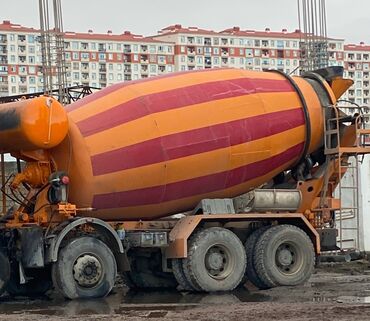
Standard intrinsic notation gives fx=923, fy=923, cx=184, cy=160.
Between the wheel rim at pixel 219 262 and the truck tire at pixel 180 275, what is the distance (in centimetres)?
36

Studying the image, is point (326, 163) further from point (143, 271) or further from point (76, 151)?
point (76, 151)

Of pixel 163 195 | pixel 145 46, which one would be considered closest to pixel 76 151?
pixel 163 195

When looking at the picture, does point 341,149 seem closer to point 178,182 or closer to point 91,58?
point 178,182

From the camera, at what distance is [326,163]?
15.5 metres

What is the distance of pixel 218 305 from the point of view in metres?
11.9

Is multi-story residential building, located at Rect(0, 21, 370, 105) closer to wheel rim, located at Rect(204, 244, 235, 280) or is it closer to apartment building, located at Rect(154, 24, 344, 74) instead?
apartment building, located at Rect(154, 24, 344, 74)

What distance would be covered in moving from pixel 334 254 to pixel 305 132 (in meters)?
2.25

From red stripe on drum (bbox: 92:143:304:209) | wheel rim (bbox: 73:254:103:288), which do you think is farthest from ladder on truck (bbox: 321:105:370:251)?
wheel rim (bbox: 73:254:103:288)

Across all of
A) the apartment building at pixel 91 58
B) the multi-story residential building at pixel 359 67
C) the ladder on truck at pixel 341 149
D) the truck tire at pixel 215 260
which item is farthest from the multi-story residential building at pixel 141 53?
the truck tire at pixel 215 260

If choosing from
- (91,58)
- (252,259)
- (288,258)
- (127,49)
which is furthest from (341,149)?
(127,49)

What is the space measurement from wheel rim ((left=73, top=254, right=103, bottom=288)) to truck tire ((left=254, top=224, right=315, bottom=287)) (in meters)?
2.73

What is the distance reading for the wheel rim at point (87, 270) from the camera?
1288 centimetres

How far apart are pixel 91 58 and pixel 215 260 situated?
125208 millimetres

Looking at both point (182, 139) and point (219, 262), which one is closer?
point (182, 139)
